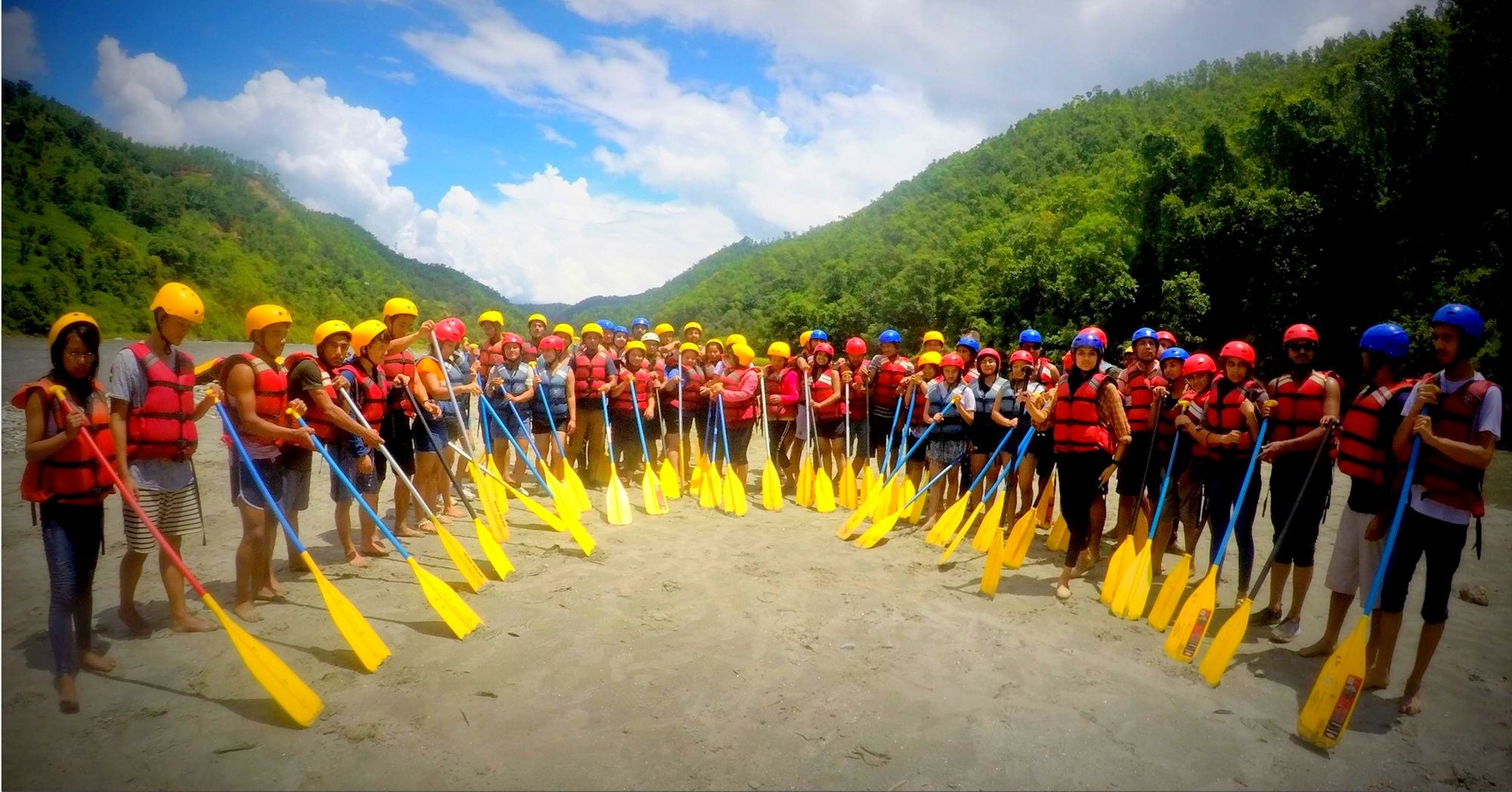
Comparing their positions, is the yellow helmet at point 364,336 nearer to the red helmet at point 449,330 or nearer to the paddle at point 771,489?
the red helmet at point 449,330

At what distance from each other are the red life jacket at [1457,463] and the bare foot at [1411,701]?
1.05m

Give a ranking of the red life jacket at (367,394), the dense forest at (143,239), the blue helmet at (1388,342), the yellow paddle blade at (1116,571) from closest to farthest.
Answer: the blue helmet at (1388,342), the yellow paddle blade at (1116,571), the red life jacket at (367,394), the dense forest at (143,239)

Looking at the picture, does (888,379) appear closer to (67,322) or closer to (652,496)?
(652,496)

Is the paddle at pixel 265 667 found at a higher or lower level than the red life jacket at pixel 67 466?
lower

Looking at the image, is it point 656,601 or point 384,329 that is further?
point 384,329

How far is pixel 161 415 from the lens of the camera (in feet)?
13.1

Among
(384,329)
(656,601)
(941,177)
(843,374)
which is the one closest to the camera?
(656,601)

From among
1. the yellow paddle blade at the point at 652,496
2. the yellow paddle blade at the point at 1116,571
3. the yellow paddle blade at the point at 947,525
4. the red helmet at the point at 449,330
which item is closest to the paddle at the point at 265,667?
the red helmet at the point at 449,330

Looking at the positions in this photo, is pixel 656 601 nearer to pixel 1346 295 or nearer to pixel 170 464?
pixel 170 464

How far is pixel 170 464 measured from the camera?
411 cm

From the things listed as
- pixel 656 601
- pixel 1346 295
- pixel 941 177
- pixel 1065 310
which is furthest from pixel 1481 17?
pixel 941 177

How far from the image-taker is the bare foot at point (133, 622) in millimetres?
4309

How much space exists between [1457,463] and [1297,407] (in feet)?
3.95

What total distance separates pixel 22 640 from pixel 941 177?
3840 inches
